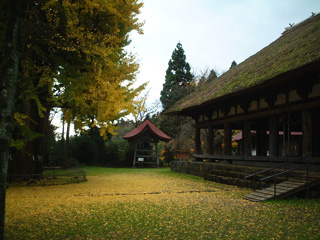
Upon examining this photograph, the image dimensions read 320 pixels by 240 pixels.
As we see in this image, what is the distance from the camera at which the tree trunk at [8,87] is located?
303cm

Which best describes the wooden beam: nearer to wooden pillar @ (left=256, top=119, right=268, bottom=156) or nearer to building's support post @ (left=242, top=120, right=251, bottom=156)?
building's support post @ (left=242, top=120, right=251, bottom=156)

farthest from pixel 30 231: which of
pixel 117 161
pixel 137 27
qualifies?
pixel 117 161

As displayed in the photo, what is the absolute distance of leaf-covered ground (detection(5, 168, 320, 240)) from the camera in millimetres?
4113

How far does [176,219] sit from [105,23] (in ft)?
21.8

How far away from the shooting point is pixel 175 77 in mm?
32594

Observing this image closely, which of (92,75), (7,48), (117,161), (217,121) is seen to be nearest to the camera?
(7,48)

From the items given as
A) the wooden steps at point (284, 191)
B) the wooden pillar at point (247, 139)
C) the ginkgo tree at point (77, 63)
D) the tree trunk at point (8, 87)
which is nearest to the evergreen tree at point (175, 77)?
the wooden pillar at point (247, 139)

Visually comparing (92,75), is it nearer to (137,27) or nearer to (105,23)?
(105,23)

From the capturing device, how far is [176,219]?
16.3ft

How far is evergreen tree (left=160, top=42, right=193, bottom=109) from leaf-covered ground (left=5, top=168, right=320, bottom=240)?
24280 mm

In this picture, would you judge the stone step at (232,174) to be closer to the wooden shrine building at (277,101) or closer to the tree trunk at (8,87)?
the wooden shrine building at (277,101)

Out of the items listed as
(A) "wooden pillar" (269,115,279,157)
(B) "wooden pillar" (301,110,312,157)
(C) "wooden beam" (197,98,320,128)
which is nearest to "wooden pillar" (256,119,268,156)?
(C) "wooden beam" (197,98,320,128)

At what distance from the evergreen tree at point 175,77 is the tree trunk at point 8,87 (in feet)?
90.9

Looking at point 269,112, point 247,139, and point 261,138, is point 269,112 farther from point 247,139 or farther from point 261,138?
point 261,138
